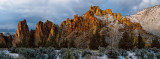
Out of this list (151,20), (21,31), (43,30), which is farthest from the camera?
(43,30)

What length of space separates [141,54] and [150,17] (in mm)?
121353

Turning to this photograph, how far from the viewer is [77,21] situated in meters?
124

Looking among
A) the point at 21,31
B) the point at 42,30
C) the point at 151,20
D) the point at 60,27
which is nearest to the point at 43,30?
the point at 42,30

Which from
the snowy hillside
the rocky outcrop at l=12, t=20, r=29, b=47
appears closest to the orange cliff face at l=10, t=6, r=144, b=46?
the rocky outcrop at l=12, t=20, r=29, b=47

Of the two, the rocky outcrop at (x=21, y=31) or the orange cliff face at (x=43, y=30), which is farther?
the orange cliff face at (x=43, y=30)

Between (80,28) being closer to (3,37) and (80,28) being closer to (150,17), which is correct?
(150,17)

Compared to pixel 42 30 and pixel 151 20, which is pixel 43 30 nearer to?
pixel 42 30

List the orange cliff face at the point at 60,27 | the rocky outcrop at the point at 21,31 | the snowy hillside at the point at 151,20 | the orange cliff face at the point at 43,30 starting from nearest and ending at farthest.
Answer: the snowy hillside at the point at 151,20 < the orange cliff face at the point at 60,27 < the rocky outcrop at the point at 21,31 < the orange cliff face at the point at 43,30

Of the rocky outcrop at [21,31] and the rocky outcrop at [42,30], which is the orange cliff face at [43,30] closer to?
the rocky outcrop at [42,30]

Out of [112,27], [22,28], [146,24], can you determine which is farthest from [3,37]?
[146,24]

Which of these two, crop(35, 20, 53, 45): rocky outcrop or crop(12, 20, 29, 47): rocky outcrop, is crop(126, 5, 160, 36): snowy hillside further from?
crop(12, 20, 29, 47): rocky outcrop

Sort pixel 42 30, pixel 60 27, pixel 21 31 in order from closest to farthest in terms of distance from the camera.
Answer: pixel 21 31 → pixel 42 30 → pixel 60 27

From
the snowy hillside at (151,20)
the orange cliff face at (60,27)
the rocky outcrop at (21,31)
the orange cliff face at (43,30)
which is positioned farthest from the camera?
the orange cliff face at (43,30)

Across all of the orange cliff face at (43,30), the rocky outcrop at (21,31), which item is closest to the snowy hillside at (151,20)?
the orange cliff face at (43,30)
